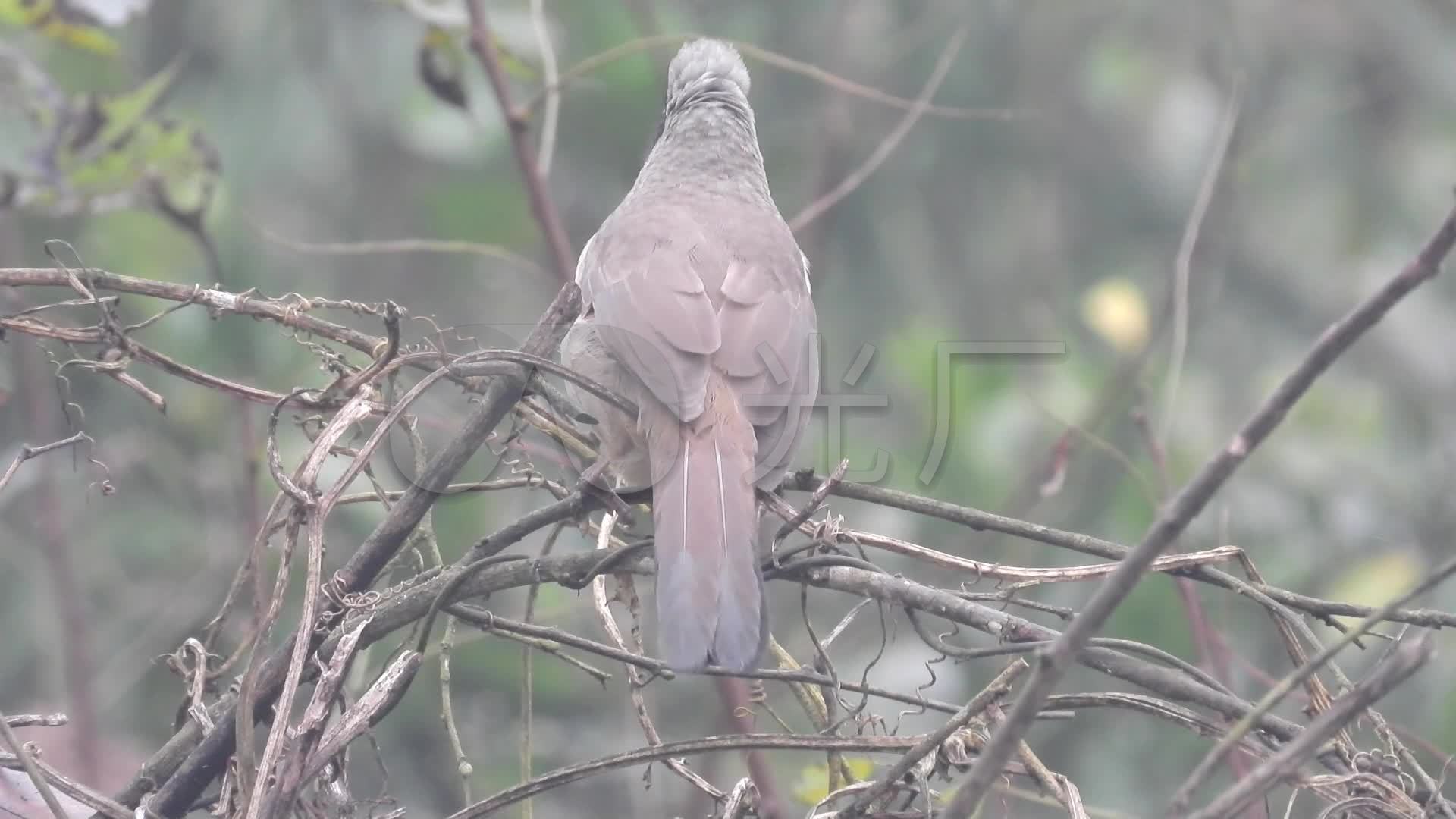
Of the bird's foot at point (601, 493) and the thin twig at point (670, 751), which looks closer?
the thin twig at point (670, 751)

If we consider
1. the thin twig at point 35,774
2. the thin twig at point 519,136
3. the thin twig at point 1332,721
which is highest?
the thin twig at point 519,136

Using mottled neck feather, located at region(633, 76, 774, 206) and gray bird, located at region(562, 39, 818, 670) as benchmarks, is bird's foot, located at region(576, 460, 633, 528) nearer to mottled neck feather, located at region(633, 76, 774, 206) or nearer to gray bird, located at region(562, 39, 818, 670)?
gray bird, located at region(562, 39, 818, 670)

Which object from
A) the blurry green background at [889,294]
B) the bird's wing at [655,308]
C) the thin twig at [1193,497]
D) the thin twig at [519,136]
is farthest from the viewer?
the blurry green background at [889,294]

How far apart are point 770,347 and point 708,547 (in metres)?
0.70

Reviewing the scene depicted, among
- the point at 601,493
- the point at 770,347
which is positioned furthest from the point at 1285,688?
the point at 770,347

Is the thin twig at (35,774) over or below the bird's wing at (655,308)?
below

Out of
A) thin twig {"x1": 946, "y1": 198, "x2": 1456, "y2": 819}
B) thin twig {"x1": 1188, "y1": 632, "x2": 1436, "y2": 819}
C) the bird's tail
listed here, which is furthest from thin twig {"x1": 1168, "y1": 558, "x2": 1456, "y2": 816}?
the bird's tail

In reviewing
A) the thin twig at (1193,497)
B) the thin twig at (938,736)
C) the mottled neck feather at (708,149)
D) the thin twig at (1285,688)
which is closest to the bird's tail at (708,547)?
the thin twig at (938,736)

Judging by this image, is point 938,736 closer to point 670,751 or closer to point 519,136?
point 670,751

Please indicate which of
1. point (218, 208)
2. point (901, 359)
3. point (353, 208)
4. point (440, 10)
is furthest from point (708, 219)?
point (353, 208)

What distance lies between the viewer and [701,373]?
2873mm

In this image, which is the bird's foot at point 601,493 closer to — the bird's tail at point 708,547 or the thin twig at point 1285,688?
the bird's tail at point 708,547

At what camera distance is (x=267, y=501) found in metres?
5.27

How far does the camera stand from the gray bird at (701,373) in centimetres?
234
